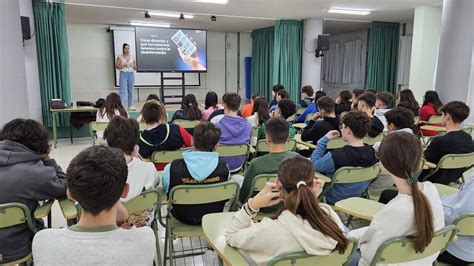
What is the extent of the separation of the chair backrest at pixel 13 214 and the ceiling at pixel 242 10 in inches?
231

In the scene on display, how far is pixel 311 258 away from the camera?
1248 mm

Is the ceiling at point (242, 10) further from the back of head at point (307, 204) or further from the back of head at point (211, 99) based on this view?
the back of head at point (307, 204)

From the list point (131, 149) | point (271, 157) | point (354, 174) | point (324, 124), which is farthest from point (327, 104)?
point (131, 149)

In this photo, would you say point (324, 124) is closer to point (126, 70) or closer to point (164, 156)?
point (164, 156)

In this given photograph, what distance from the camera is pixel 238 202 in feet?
7.89

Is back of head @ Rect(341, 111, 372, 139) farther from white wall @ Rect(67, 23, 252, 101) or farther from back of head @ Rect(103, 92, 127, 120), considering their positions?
white wall @ Rect(67, 23, 252, 101)

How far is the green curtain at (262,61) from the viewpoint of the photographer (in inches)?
451

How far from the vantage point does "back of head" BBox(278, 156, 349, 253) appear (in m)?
1.24

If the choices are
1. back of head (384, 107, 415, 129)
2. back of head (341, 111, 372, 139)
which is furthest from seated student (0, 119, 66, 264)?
back of head (384, 107, 415, 129)

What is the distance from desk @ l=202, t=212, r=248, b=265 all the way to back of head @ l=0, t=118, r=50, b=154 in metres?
1.07

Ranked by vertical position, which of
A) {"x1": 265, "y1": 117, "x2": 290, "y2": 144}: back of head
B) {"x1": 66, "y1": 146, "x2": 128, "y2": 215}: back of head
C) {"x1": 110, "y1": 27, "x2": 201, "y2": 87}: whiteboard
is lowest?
{"x1": 265, "y1": 117, "x2": 290, "y2": 144}: back of head

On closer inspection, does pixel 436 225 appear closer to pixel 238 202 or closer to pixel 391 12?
pixel 238 202

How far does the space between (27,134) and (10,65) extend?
278cm

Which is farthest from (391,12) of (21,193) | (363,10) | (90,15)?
(21,193)
